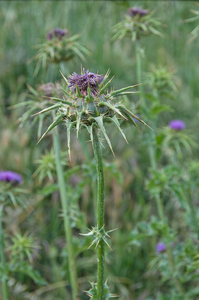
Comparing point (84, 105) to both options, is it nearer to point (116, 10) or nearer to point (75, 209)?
point (75, 209)

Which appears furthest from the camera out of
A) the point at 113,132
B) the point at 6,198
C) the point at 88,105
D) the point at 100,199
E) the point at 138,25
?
the point at 113,132

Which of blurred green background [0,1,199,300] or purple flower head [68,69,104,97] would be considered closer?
purple flower head [68,69,104,97]

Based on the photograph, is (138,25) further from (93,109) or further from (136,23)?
(93,109)

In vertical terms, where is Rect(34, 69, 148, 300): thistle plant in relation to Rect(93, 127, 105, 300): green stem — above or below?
above

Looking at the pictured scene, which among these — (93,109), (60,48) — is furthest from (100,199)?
(60,48)

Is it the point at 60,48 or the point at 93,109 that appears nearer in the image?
the point at 93,109

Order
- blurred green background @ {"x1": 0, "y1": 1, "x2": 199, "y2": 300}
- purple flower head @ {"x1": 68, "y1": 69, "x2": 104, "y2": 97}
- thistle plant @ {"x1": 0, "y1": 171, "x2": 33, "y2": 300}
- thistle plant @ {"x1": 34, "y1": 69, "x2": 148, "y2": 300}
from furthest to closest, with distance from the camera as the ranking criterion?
blurred green background @ {"x1": 0, "y1": 1, "x2": 199, "y2": 300}
thistle plant @ {"x1": 0, "y1": 171, "x2": 33, "y2": 300}
purple flower head @ {"x1": 68, "y1": 69, "x2": 104, "y2": 97}
thistle plant @ {"x1": 34, "y1": 69, "x2": 148, "y2": 300}

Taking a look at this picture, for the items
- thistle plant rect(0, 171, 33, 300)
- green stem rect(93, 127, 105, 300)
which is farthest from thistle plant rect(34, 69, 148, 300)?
thistle plant rect(0, 171, 33, 300)

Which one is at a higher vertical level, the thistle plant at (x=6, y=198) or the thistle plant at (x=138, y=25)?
the thistle plant at (x=138, y=25)

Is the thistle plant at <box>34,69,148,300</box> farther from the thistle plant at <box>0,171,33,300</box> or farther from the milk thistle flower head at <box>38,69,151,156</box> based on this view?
the thistle plant at <box>0,171,33,300</box>

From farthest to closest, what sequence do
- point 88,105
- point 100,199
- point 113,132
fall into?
point 113,132
point 100,199
point 88,105

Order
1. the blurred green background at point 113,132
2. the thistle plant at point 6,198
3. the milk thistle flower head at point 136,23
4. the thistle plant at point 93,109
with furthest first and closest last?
the blurred green background at point 113,132
the milk thistle flower head at point 136,23
the thistle plant at point 6,198
the thistle plant at point 93,109

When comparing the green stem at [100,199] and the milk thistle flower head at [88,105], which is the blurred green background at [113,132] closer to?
the green stem at [100,199]

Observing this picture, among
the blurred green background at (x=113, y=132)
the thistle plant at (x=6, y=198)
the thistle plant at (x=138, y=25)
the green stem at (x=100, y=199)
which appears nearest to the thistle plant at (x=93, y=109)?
the green stem at (x=100, y=199)
